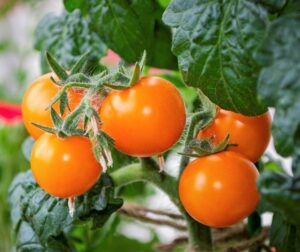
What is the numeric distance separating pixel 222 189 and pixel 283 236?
166mm

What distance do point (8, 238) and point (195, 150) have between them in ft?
2.93

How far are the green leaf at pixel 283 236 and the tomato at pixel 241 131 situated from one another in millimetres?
103

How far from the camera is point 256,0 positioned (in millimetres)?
508

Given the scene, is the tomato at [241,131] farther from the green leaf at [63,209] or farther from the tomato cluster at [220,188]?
the green leaf at [63,209]

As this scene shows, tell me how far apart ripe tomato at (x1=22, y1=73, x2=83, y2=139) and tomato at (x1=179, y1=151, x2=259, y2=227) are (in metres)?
0.13

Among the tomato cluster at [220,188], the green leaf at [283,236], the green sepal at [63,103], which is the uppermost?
the green sepal at [63,103]

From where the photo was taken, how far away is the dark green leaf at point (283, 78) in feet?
1.44

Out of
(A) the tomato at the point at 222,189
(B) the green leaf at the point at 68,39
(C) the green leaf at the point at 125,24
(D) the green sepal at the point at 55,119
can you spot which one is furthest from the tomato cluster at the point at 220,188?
(B) the green leaf at the point at 68,39

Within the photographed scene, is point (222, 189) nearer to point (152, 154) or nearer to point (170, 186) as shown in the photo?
point (152, 154)

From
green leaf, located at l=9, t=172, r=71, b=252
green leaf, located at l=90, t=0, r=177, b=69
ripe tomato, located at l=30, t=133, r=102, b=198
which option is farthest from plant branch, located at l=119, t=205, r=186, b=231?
ripe tomato, located at l=30, t=133, r=102, b=198

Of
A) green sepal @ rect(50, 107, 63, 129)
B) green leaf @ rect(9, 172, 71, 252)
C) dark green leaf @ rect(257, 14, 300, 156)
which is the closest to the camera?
dark green leaf @ rect(257, 14, 300, 156)

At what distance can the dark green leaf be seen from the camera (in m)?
0.44

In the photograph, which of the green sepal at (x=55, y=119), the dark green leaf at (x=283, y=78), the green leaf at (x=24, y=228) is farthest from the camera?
the green leaf at (x=24, y=228)

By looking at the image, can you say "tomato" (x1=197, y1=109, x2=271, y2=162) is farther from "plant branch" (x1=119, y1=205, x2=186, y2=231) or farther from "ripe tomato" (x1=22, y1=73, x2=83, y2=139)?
"plant branch" (x1=119, y1=205, x2=186, y2=231)
